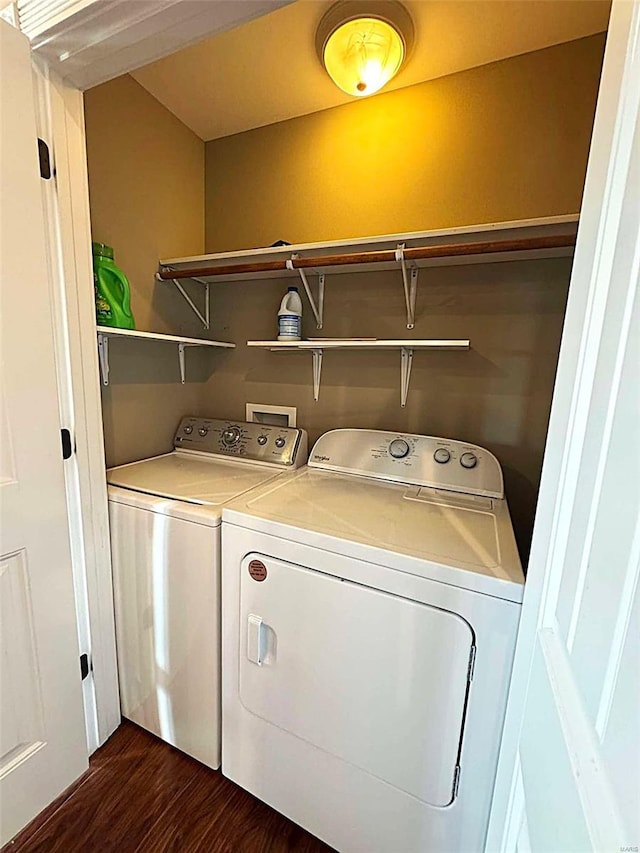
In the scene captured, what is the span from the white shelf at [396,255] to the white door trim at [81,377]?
636 millimetres

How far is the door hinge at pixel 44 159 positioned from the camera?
1.10 metres

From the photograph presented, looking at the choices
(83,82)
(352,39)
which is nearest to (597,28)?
(352,39)

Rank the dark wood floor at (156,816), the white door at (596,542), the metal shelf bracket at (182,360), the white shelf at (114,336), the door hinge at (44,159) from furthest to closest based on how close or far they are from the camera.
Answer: the metal shelf bracket at (182,360)
the white shelf at (114,336)
the dark wood floor at (156,816)
the door hinge at (44,159)
the white door at (596,542)

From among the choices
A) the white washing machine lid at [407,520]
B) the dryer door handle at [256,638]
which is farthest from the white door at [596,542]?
the dryer door handle at [256,638]

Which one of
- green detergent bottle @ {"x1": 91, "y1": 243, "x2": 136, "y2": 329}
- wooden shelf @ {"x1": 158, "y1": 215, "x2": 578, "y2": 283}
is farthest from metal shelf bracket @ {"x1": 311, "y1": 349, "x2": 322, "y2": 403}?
green detergent bottle @ {"x1": 91, "y1": 243, "x2": 136, "y2": 329}

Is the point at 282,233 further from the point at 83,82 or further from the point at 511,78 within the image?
the point at 511,78

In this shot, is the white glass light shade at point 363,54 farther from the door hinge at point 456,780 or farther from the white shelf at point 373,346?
the door hinge at point 456,780

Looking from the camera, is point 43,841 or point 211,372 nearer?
point 43,841

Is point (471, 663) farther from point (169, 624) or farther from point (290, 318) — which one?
point (290, 318)

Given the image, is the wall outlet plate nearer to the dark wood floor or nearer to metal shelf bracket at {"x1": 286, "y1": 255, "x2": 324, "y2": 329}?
metal shelf bracket at {"x1": 286, "y1": 255, "x2": 324, "y2": 329}

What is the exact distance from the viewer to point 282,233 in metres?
1.96

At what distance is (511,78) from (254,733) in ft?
8.12

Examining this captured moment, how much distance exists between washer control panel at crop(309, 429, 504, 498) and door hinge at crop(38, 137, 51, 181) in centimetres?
129

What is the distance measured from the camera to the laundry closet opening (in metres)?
1.45
